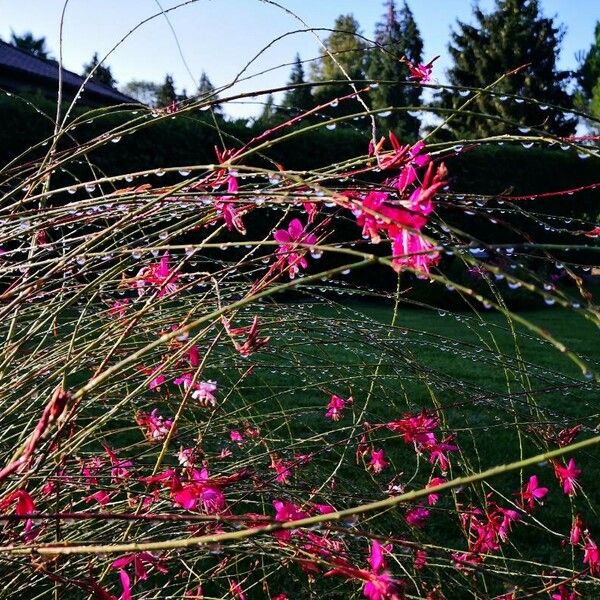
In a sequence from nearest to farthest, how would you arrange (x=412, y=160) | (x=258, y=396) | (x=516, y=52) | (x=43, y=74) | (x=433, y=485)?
(x=412, y=160), (x=433, y=485), (x=258, y=396), (x=43, y=74), (x=516, y=52)

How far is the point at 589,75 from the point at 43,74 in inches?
655

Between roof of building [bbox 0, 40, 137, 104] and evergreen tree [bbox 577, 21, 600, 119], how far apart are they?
1491 centimetres

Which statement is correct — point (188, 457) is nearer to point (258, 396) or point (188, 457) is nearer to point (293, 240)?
point (293, 240)

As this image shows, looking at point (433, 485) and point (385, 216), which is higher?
point (385, 216)

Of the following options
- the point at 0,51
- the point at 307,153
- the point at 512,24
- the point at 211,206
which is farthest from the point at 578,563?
the point at 512,24

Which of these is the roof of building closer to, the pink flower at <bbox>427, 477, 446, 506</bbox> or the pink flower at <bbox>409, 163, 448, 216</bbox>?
the pink flower at <bbox>427, 477, 446, 506</bbox>

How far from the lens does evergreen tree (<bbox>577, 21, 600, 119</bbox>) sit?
843 inches

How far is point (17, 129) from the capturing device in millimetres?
6332

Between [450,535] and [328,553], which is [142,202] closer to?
[328,553]

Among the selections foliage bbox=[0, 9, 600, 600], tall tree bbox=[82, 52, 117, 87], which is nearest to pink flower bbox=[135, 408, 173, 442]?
foliage bbox=[0, 9, 600, 600]

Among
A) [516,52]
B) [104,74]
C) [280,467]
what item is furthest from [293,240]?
[516,52]

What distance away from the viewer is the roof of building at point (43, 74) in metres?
9.99

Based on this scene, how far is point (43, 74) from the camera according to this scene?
408 inches

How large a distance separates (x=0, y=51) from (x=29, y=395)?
37.3 feet
